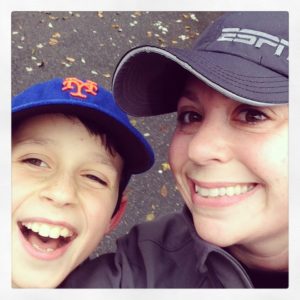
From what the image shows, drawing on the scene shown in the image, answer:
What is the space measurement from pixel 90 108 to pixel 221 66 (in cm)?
20

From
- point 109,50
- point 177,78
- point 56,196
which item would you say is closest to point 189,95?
point 177,78

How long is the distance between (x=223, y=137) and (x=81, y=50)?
26 cm

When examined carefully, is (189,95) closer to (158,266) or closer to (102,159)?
(102,159)

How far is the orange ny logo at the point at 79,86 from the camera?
686 millimetres

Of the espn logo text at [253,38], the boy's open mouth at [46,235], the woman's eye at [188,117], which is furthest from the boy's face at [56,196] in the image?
the espn logo text at [253,38]

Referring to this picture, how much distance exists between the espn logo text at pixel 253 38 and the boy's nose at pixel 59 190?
1.00 feet

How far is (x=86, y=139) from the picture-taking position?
27.1 inches

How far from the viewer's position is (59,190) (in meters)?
0.69

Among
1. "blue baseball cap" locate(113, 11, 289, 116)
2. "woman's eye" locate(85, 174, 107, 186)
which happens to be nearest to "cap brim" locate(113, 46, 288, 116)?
"blue baseball cap" locate(113, 11, 289, 116)

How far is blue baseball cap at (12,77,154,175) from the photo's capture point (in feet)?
2.21

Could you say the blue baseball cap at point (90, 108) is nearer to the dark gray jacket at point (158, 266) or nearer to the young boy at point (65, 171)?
the young boy at point (65, 171)

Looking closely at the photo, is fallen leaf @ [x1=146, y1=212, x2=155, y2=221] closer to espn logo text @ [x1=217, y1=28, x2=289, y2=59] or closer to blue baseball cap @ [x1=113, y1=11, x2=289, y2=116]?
blue baseball cap @ [x1=113, y1=11, x2=289, y2=116]
